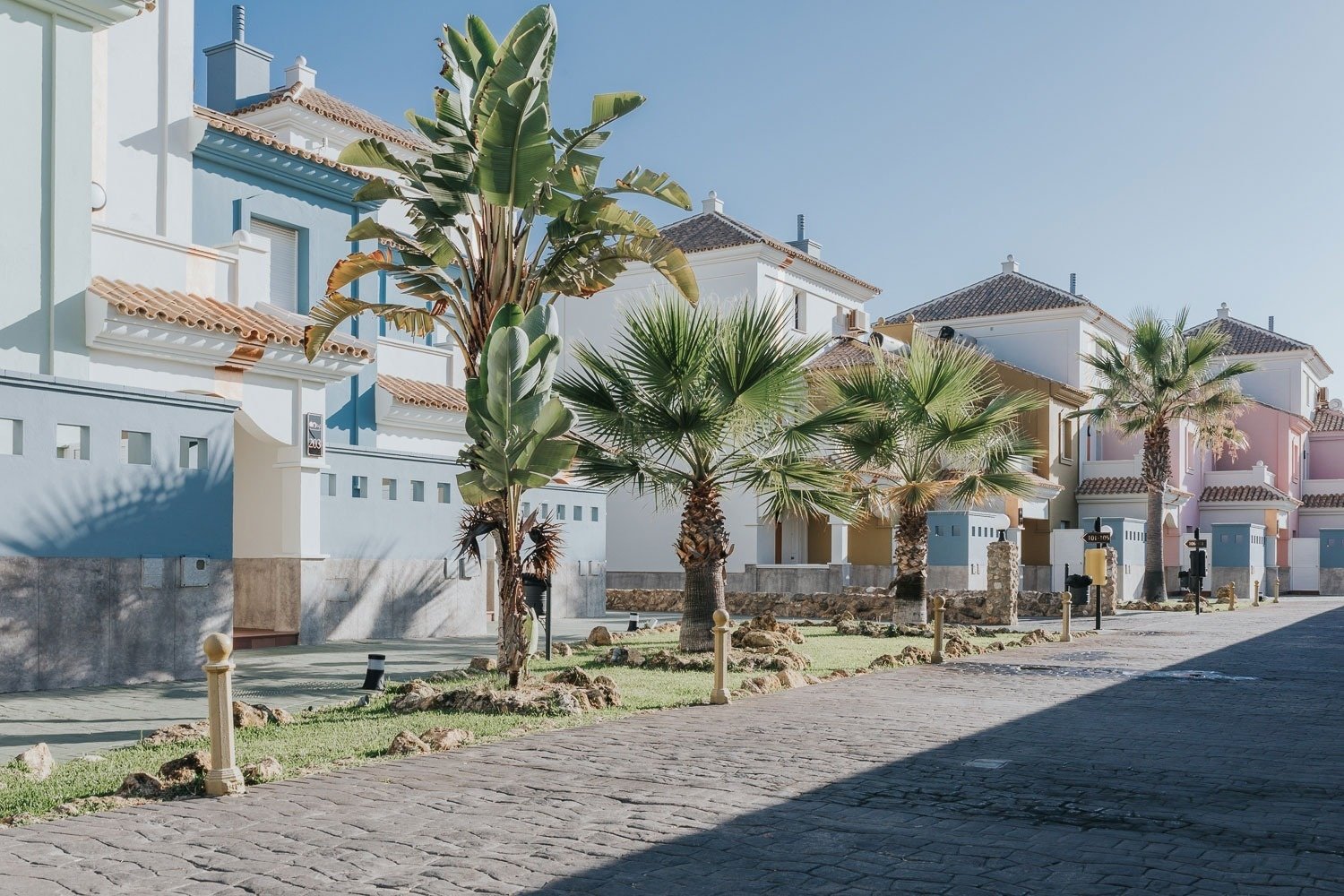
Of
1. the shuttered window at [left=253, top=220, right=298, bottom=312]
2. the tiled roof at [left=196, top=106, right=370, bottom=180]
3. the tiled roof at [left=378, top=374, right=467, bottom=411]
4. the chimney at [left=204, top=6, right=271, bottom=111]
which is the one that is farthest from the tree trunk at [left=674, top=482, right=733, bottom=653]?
the chimney at [left=204, top=6, right=271, bottom=111]

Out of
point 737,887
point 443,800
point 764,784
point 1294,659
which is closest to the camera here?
point 737,887

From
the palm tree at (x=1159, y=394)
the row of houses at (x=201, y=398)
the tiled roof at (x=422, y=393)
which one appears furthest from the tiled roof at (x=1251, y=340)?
the tiled roof at (x=422, y=393)

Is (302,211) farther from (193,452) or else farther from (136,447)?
(136,447)

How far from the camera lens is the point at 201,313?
55.2 ft

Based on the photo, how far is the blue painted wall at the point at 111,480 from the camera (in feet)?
41.4

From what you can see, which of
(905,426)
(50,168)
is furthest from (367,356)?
(905,426)

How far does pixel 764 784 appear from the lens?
8.20 meters

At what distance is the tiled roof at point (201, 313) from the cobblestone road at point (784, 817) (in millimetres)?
8589

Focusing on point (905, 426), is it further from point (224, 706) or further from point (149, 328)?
point (224, 706)

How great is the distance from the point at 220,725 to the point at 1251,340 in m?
64.8

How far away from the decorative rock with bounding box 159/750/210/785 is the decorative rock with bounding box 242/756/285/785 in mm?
256

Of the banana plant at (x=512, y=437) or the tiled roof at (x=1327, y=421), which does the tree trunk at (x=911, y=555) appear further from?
the tiled roof at (x=1327, y=421)

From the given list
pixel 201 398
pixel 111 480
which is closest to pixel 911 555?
pixel 201 398

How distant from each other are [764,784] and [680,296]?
8874mm
